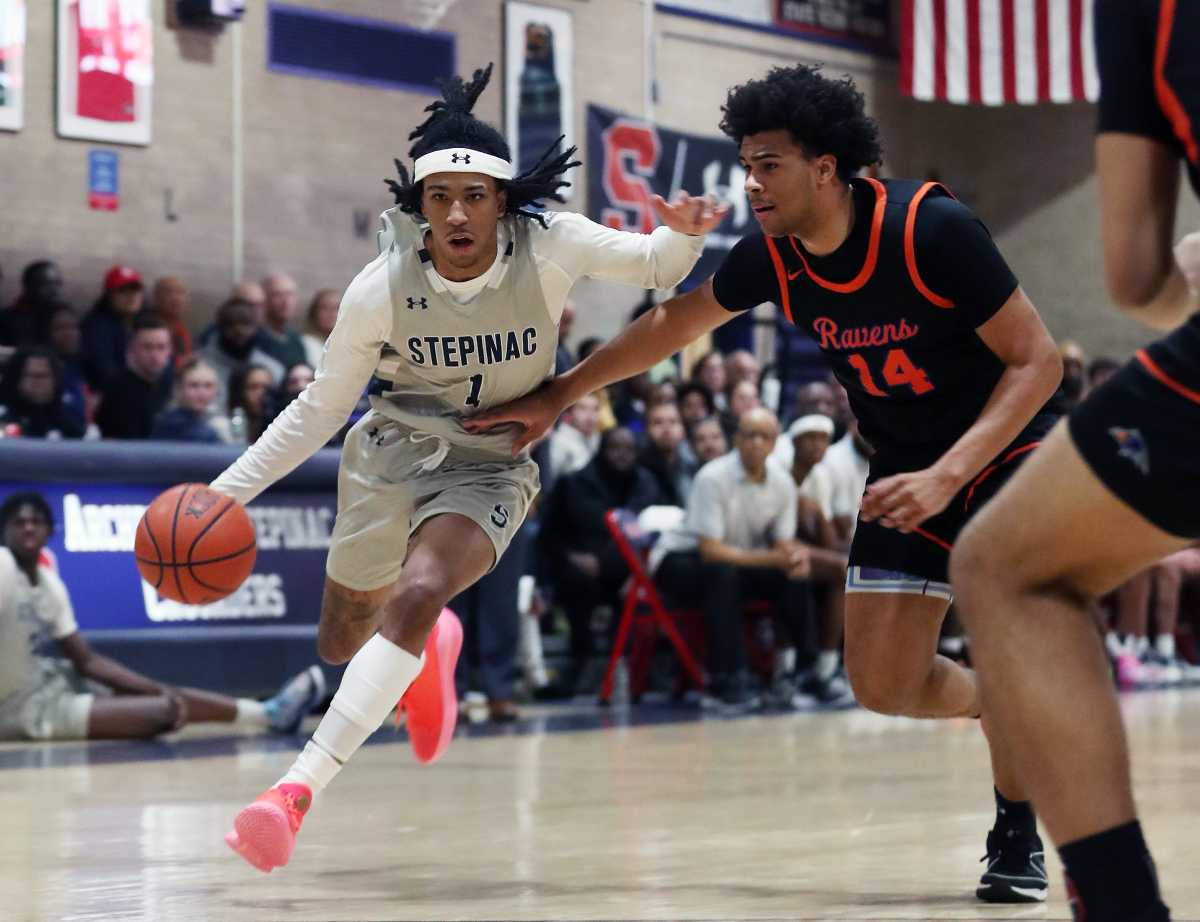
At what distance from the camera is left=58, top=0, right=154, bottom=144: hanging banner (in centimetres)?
1267

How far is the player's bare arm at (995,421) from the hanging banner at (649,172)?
11470mm

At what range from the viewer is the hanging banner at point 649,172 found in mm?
15625

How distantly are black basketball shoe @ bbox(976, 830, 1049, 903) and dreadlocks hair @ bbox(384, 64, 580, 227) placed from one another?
1945mm

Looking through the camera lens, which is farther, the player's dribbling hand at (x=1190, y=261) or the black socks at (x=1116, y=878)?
the player's dribbling hand at (x=1190, y=261)

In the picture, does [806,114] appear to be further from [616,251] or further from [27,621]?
[27,621]

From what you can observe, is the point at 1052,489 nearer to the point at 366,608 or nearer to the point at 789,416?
the point at 366,608

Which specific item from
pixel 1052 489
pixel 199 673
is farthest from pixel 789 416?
pixel 1052 489

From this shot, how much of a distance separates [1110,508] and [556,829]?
321 cm

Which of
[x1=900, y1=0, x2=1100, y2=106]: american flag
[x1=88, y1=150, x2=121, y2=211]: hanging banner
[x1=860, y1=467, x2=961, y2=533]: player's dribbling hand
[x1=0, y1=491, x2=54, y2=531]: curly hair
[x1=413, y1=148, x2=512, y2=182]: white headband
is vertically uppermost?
[x1=900, y1=0, x2=1100, y2=106]: american flag

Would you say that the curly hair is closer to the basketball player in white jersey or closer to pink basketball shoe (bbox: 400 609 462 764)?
pink basketball shoe (bbox: 400 609 462 764)

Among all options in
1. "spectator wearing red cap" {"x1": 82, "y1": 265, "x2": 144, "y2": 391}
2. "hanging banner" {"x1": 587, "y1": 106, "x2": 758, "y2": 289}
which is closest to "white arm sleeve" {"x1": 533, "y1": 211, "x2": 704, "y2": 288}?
"spectator wearing red cap" {"x1": 82, "y1": 265, "x2": 144, "y2": 391}

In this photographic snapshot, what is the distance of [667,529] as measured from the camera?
1097cm

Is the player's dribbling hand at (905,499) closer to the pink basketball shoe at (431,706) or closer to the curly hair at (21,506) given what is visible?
the pink basketball shoe at (431,706)

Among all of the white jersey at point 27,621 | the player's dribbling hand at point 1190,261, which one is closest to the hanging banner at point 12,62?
the white jersey at point 27,621
